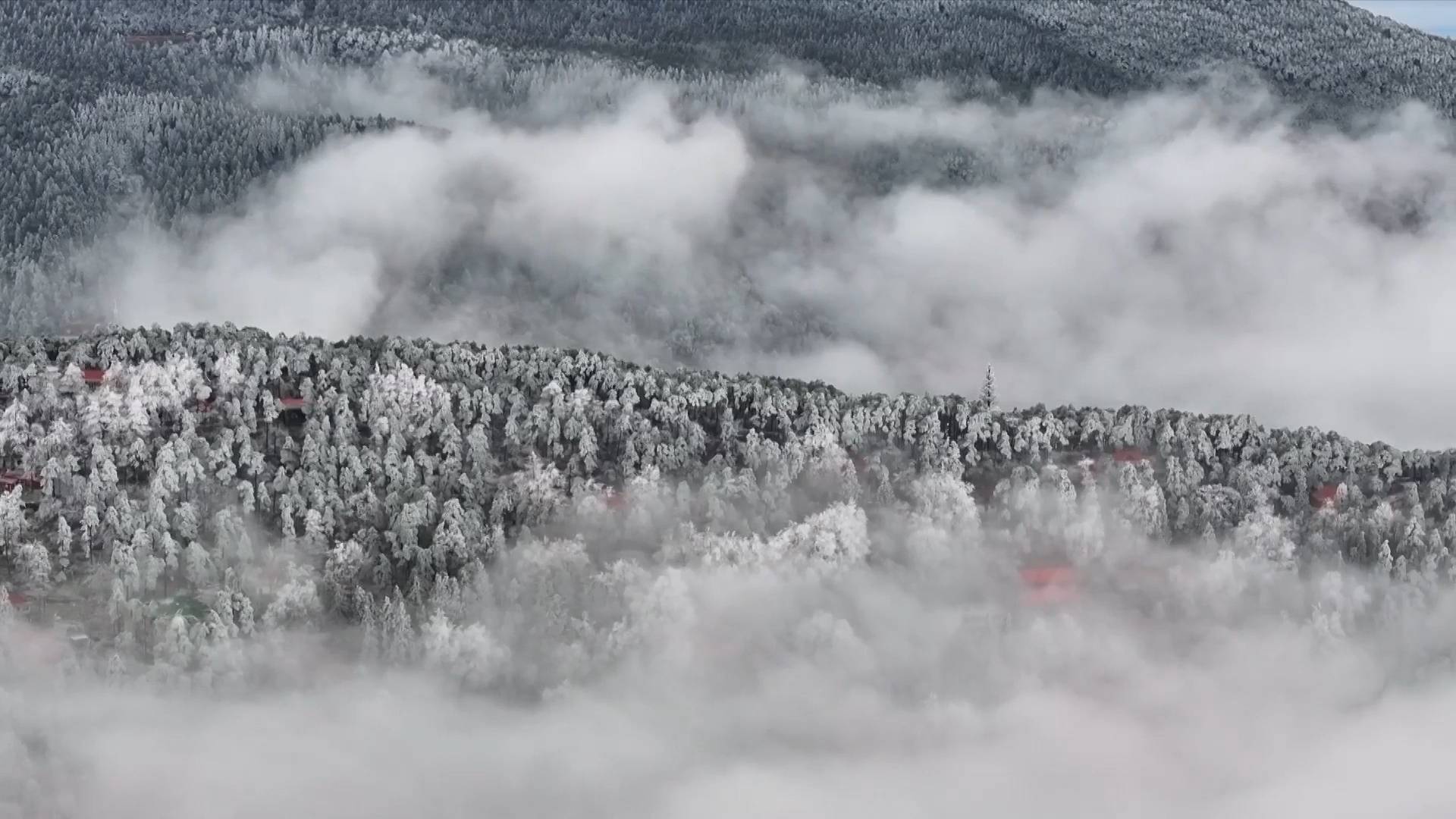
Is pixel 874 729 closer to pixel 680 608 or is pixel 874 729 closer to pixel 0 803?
pixel 680 608

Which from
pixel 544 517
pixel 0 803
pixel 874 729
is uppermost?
pixel 544 517

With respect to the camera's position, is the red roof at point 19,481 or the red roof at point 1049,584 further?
the red roof at point 19,481

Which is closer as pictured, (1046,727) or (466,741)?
(466,741)

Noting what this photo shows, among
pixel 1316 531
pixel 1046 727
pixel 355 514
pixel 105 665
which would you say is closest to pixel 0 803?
pixel 105 665

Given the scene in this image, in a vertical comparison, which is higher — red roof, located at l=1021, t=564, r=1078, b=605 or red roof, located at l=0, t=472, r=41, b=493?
red roof, located at l=0, t=472, r=41, b=493

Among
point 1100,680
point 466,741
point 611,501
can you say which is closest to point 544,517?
point 611,501

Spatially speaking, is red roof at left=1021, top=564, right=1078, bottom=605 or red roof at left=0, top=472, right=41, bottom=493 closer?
red roof at left=1021, top=564, right=1078, bottom=605

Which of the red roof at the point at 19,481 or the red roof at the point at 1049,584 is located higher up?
the red roof at the point at 19,481

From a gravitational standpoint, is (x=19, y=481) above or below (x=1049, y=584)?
above

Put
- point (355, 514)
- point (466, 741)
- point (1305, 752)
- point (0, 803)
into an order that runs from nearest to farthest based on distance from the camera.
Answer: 1. point (0, 803)
2. point (466, 741)
3. point (1305, 752)
4. point (355, 514)

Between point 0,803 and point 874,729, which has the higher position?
point 874,729

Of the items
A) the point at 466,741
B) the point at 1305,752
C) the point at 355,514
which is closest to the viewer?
the point at 466,741
